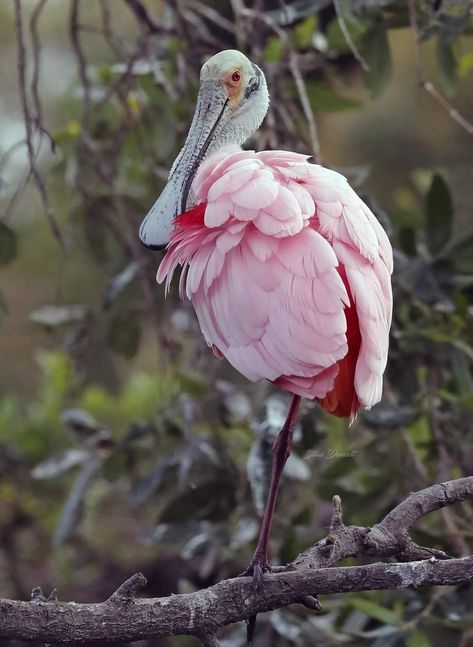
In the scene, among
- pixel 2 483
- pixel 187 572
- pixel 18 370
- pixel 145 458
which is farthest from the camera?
pixel 18 370

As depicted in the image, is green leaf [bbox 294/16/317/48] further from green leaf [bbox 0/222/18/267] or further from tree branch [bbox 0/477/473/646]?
tree branch [bbox 0/477/473/646]

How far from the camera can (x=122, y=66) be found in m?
4.01

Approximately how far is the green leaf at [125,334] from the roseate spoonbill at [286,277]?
1.40m

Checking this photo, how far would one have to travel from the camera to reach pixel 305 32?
3.95 metres

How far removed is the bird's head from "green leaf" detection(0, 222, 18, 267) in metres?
0.83

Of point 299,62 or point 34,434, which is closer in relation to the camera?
point 299,62

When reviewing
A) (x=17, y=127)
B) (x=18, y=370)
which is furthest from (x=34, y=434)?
(x=18, y=370)

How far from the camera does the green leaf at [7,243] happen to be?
365 centimetres

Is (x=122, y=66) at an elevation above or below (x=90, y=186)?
above

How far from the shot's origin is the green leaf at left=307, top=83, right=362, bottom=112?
384 centimetres

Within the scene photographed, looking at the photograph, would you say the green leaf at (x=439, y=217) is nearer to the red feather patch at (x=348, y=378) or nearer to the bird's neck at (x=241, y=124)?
the bird's neck at (x=241, y=124)

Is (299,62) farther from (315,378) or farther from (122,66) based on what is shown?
(315,378)

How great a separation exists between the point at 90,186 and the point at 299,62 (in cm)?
90

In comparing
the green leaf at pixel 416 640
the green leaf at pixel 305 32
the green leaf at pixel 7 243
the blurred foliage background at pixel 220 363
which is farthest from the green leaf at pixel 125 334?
the green leaf at pixel 416 640
